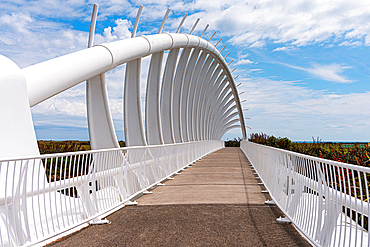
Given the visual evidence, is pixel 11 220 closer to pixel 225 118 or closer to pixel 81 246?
pixel 81 246

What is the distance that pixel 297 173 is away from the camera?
558 centimetres

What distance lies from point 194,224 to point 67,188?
2335 mm

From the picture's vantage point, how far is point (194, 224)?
5352mm

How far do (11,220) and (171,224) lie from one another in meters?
2.53

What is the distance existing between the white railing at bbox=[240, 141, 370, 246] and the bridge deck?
310 millimetres

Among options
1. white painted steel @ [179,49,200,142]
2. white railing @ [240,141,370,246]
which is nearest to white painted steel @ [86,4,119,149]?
white railing @ [240,141,370,246]

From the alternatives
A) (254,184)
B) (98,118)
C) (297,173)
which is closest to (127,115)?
(98,118)

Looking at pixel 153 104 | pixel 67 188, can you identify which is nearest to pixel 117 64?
pixel 153 104

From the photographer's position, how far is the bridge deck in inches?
179

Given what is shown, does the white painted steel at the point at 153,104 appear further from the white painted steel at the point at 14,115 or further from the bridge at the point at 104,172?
the white painted steel at the point at 14,115

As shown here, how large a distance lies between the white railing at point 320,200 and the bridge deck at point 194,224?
31 centimetres

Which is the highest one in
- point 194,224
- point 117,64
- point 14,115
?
point 117,64

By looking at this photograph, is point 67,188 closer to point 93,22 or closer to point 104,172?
point 104,172

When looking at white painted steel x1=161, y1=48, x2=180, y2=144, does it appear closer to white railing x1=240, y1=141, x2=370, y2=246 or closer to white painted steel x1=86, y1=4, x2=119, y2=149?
white painted steel x1=86, y1=4, x2=119, y2=149
